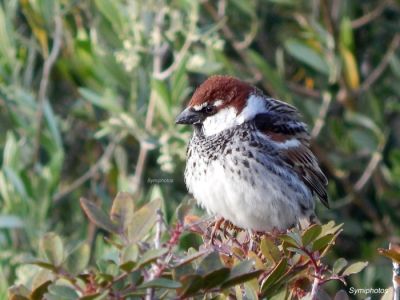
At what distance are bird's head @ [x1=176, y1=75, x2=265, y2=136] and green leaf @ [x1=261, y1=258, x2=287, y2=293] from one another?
1.59 meters

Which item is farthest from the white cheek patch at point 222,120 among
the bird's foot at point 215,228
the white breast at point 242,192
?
the bird's foot at point 215,228

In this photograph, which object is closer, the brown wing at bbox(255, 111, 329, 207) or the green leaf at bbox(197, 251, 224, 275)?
the green leaf at bbox(197, 251, 224, 275)

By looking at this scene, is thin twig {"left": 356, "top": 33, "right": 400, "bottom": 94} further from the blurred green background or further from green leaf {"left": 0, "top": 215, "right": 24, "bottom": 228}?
green leaf {"left": 0, "top": 215, "right": 24, "bottom": 228}

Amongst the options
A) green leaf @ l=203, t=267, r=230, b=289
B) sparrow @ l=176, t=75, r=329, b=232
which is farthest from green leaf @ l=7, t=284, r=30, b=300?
sparrow @ l=176, t=75, r=329, b=232

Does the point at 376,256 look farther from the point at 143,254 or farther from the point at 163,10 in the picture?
the point at 143,254

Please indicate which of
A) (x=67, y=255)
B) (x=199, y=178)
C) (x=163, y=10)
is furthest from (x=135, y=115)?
(x=67, y=255)

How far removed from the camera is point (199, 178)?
Result: 12.1 feet

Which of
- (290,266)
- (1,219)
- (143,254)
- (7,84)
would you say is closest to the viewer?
(143,254)

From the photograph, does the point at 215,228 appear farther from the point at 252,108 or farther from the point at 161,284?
the point at 161,284

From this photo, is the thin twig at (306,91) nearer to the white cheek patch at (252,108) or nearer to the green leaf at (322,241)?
the white cheek patch at (252,108)

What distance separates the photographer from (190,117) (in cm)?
383

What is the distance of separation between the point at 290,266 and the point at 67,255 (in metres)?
0.59

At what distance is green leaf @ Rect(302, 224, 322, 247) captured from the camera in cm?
225

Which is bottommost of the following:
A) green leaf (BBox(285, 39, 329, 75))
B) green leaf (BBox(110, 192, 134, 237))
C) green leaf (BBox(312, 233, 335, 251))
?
green leaf (BBox(285, 39, 329, 75))
